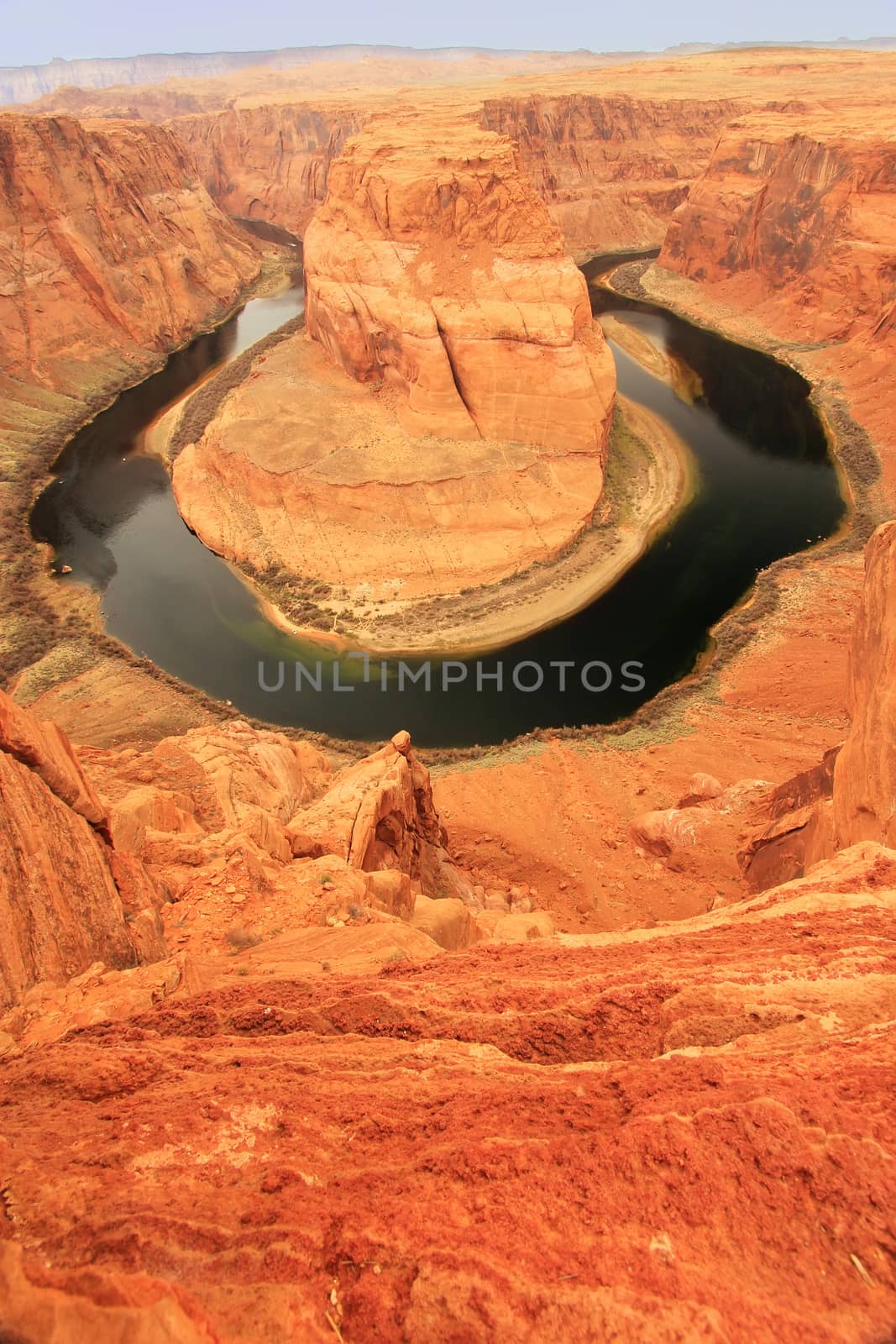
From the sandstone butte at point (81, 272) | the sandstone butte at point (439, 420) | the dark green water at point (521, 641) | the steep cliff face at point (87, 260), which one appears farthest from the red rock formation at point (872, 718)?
the steep cliff face at point (87, 260)

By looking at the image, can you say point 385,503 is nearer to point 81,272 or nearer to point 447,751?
point 447,751

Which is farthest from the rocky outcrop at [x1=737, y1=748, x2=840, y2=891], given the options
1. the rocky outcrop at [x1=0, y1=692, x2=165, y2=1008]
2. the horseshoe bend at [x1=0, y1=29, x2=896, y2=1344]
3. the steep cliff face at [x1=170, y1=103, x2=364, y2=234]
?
the steep cliff face at [x1=170, y1=103, x2=364, y2=234]

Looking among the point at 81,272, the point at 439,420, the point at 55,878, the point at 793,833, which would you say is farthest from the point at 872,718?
the point at 81,272

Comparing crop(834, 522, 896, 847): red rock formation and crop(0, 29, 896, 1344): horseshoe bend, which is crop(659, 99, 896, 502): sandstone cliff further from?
crop(834, 522, 896, 847): red rock formation

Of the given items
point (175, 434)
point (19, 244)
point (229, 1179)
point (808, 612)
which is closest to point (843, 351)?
point (808, 612)

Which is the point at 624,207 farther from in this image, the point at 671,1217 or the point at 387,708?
the point at 671,1217

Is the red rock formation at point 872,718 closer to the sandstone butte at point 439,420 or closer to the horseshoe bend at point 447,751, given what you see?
the horseshoe bend at point 447,751
